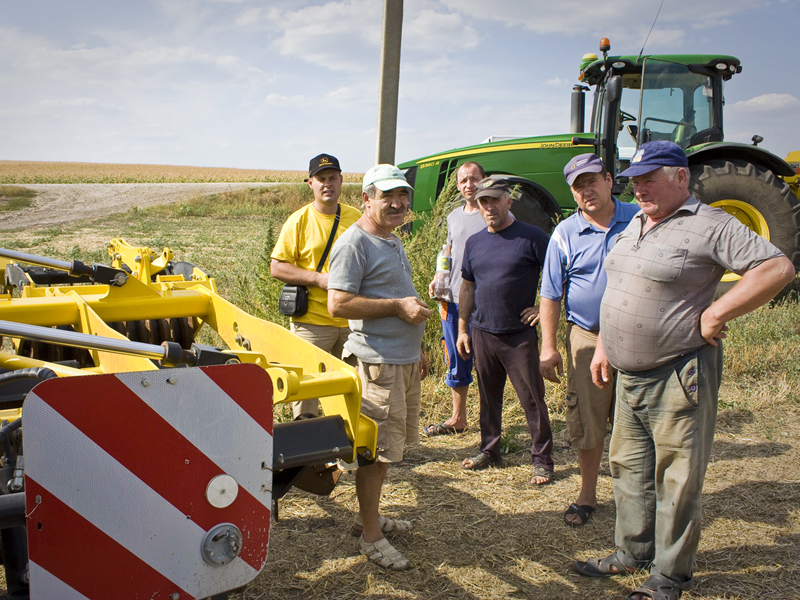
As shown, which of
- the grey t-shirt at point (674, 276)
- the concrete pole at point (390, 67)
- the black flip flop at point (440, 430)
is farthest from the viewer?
the concrete pole at point (390, 67)

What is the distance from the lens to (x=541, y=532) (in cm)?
316

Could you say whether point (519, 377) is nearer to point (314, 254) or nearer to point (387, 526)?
point (387, 526)

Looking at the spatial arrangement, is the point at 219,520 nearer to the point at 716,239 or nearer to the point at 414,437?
the point at 414,437

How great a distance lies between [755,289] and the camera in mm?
2238

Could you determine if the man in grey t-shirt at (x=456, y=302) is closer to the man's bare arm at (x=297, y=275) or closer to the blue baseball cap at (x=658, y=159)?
the man's bare arm at (x=297, y=275)

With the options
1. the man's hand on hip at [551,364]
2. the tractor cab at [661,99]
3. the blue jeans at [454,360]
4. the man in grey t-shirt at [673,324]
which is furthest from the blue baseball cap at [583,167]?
the tractor cab at [661,99]

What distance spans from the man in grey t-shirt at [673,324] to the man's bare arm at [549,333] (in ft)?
1.93

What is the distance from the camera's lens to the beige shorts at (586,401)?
10.5 ft

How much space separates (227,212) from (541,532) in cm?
2421

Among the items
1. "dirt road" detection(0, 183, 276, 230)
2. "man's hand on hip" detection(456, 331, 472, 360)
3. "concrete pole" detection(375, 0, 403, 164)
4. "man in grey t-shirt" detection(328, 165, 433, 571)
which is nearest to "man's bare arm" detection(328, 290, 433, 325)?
"man in grey t-shirt" detection(328, 165, 433, 571)

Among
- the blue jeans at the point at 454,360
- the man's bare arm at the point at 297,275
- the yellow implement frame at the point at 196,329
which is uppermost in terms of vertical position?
the man's bare arm at the point at 297,275

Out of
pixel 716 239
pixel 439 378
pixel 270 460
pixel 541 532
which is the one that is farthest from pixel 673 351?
pixel 439 378

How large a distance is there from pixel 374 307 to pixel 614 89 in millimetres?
5063

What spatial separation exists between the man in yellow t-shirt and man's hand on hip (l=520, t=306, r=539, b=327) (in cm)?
104
